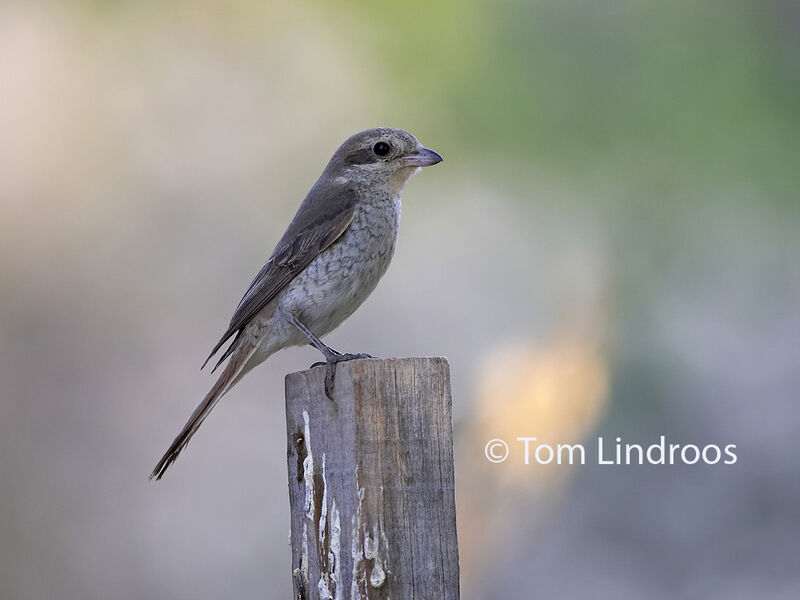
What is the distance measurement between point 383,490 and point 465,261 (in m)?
5.38

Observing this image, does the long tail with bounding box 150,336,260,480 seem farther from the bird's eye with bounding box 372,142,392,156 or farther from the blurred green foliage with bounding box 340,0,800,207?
the blurred green foliage with bounding box 340,0,800,207

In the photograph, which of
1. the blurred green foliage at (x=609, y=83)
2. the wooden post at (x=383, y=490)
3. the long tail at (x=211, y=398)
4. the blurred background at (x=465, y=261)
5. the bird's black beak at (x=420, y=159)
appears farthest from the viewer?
the blurred green foliage at (x=609, y=83)

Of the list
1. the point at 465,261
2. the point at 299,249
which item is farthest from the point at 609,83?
the point at 299,249

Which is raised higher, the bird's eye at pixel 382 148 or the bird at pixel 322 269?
the bird's eye at pixel 382 148

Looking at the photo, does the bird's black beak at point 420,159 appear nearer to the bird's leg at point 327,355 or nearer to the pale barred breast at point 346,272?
the pale barred breast at point 346,272

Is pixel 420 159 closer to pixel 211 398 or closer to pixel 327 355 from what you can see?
pixel 327 355

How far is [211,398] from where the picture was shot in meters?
4.41

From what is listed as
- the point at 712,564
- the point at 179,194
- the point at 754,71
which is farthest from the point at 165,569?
the point at 754,71

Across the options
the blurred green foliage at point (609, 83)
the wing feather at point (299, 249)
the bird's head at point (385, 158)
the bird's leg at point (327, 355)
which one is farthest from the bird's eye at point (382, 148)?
the blurred green foliage at point (609, 83)

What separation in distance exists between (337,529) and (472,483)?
368 cm

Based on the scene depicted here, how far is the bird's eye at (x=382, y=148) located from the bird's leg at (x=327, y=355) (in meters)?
0.78

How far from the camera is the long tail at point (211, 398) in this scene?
13.4ft

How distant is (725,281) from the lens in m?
8.45

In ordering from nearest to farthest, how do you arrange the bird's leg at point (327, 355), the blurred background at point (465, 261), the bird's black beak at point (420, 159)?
the bird's leg at point (327, 355), the bird's black beak at point (420, 159), the blurred background at point (465, 261)
